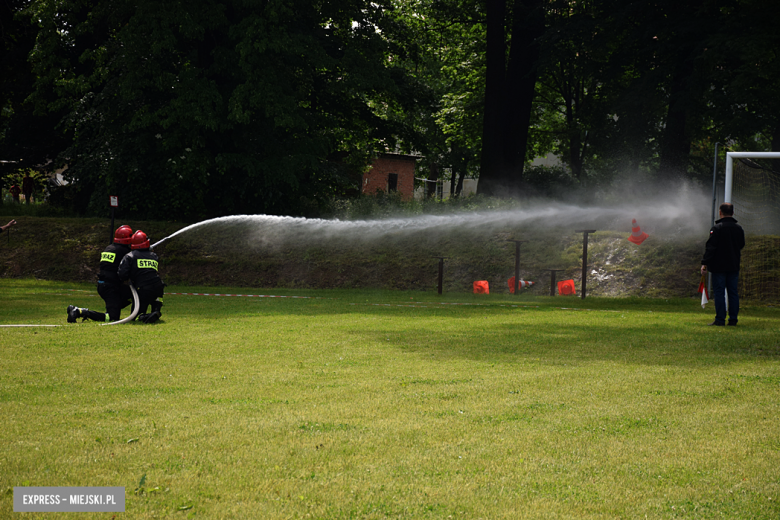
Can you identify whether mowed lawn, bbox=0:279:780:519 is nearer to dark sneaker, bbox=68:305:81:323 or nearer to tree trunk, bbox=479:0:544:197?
dark sneaker, bbox=68:305:81:323

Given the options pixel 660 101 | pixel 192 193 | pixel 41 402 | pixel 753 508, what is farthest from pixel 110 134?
pixel 753 508

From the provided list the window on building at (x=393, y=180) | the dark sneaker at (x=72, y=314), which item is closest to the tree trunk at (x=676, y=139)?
the dark sneaker at (x=72, y=314)

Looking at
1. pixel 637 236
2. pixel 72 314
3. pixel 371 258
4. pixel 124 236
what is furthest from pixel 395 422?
pixel 371 258

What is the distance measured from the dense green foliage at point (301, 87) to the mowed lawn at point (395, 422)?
15.5m

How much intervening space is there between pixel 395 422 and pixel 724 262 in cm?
970

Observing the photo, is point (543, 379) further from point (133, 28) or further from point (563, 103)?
point (563, 103)

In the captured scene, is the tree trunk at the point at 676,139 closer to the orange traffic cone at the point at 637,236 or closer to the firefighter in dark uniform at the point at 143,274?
the orange traffic cone at the point at 637,236

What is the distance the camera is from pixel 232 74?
1039 inches

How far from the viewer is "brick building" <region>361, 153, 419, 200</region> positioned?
194 feet

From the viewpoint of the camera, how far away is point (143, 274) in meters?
13.1

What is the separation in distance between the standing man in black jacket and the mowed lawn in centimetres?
178

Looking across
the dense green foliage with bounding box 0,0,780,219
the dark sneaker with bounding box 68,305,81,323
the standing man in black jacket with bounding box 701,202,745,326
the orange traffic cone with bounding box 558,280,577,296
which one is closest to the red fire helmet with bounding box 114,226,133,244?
the dark sneaker with bounding box 68,305,81,323

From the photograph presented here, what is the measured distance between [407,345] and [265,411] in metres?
4.45

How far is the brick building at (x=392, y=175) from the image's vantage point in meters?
59.3
